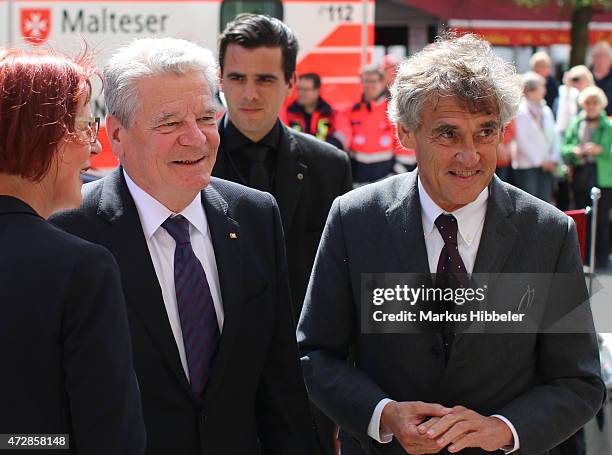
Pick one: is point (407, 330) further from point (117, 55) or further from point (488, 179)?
point (117, 55)

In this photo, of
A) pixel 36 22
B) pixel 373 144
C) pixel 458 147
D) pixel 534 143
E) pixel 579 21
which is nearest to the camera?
pixel 458 147

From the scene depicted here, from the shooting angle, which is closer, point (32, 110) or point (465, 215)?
point (32, 110)

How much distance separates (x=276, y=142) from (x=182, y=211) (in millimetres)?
1465

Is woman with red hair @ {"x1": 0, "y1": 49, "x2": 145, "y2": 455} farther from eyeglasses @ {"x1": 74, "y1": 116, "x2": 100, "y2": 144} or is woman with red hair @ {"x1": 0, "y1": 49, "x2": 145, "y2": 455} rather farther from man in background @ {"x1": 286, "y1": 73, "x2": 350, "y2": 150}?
man in background @ {"x1": 286, "y1": 73, "x2": 350, "y2": 150}

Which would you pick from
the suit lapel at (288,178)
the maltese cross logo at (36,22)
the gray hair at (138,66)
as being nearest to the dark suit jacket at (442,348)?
the gray hair at (138,66)

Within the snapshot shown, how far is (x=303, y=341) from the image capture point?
285 cm

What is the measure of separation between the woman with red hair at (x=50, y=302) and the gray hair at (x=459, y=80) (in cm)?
109

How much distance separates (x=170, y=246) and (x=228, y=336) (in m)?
0.31

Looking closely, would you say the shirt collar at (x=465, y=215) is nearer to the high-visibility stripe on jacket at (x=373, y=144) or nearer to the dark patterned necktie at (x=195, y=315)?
the dark patterned necktie at (x=195, y=315)

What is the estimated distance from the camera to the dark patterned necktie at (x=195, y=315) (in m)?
2.64

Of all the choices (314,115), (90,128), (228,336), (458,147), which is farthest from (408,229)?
(314,115)

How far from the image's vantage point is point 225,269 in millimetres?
2725

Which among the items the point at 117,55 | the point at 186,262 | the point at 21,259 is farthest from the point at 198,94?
the point at 21,259

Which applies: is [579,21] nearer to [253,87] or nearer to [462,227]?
[253,87]
